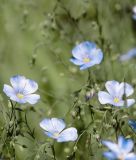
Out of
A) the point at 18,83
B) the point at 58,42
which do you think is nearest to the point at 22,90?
the point at 18,83

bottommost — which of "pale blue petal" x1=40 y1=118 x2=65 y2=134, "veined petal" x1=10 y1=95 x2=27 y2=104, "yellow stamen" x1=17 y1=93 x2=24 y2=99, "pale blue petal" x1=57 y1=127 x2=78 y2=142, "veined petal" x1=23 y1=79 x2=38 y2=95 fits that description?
"pale blue petal" x1=57 y1=127 x2=78 y2=142

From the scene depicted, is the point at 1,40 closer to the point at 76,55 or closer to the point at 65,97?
the point at 65,97

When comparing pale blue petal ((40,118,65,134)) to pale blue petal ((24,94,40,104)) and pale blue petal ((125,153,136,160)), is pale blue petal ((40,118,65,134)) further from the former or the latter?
pale blue petal ((125,153,136,160))

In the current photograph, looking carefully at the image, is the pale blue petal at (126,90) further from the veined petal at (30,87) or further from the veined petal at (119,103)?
the veined petal at (30,87)

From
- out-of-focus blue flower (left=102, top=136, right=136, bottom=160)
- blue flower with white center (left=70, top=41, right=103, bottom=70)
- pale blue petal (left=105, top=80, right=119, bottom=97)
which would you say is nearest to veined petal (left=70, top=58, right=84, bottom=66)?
blue flower with white center (left=70, top=41, right=103, bottom=70)

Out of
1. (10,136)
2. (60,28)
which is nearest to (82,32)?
(60,28)

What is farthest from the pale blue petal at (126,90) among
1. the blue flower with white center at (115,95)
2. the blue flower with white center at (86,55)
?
the blue flower with white center at (86,55)
